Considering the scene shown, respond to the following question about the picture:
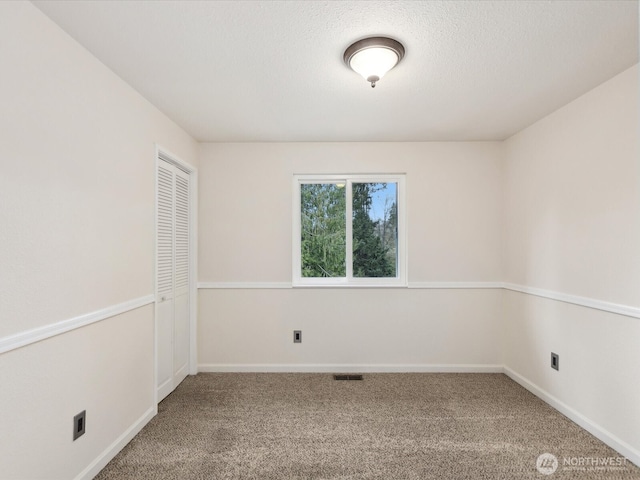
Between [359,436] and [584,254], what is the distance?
6.82ft

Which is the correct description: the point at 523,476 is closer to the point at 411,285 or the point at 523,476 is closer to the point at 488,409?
the point at 488,409

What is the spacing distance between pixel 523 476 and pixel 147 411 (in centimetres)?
254

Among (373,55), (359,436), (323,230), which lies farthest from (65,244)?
(323,230)

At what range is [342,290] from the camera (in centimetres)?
349

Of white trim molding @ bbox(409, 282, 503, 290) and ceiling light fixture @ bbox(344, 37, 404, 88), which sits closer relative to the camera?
ceiling light fixture @ bbox(344, 37, 404, 88)

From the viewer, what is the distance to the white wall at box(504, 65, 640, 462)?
80.0 inches

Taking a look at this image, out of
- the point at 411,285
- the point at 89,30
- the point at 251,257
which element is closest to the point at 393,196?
the point at 411,285

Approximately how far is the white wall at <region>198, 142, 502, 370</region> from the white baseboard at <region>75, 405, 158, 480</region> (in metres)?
1.01

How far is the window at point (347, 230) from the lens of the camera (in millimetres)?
3596

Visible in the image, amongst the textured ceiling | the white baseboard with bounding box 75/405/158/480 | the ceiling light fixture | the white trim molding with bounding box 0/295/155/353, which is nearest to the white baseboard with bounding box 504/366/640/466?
the textured ceiling

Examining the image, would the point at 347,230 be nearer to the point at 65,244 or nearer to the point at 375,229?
the point at 375,229

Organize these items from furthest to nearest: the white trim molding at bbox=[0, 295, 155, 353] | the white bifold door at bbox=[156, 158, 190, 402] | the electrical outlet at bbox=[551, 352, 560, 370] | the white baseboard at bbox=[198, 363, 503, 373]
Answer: the white baseboard at bbox=[198, 363, 503, 373]
the white bifold door at bbox=[156, 158, 190, 402]
the electrical outlet at bbox=[551, 352, 560, 370]
the white trim molding at bbox=[0, 295, 155, 353]

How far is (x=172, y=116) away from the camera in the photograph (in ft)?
9.12

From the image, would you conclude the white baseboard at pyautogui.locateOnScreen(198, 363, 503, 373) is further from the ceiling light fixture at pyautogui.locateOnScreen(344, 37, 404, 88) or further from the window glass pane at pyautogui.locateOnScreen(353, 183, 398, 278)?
the ceiling light fixture at pyautogui.locateOnScreen(344, 37, 404, 88)
